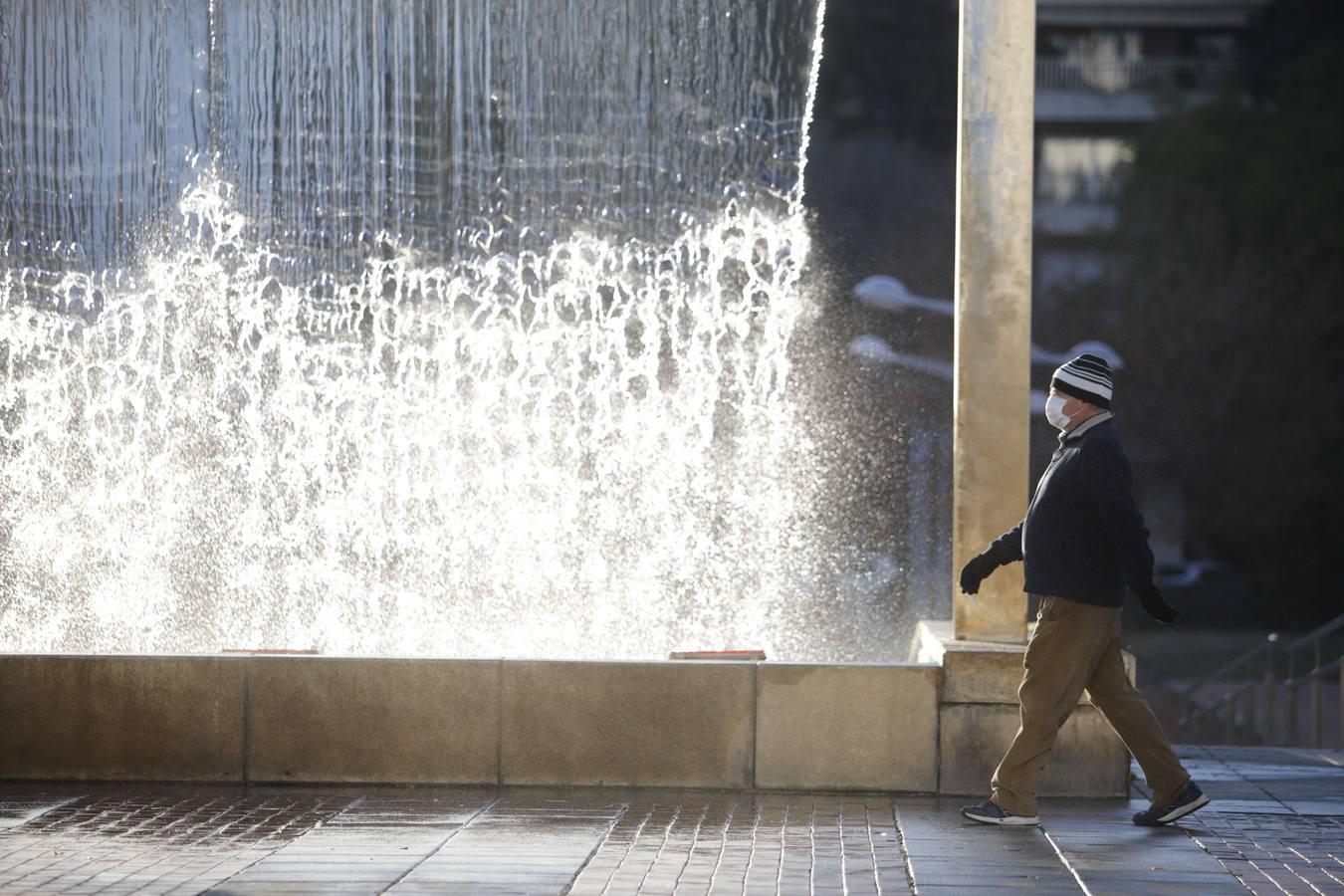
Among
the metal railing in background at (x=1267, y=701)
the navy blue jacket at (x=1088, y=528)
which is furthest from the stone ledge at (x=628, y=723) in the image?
the metal railing in background at (x=1267, y=701)

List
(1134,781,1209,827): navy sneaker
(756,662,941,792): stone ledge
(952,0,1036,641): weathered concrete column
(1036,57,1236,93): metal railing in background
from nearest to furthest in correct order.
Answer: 1. (1134,781,1209,827): navy sneaker
2. (756,662,941,792): stone ledge
3. (952,0,1036,641): weathered concrete column
4. (1036,57,1236,93): metal railing in background

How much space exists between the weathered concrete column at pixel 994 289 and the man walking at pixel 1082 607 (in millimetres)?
976

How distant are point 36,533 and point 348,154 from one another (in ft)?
10.3

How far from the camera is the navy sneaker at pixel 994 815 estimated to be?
20.2 feet

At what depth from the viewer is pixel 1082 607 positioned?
6.14 m

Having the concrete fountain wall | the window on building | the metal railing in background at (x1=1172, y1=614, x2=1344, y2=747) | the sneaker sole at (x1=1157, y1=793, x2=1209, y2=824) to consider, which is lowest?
the metal railing in background at (x1=1172, y1=614, x2=1344, y2=747)

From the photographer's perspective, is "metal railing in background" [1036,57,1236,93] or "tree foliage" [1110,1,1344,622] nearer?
"tree foliage" [1110,1,1344,622]

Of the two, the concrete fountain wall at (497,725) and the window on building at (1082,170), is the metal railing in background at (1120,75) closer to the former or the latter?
the window on building at (1082,170)

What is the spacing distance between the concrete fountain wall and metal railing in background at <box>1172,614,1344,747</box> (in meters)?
5.78

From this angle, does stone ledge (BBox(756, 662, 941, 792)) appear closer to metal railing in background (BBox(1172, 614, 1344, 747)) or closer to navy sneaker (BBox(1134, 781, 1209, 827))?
navy sneaker (BBox(1134, 781, 1209, 827))

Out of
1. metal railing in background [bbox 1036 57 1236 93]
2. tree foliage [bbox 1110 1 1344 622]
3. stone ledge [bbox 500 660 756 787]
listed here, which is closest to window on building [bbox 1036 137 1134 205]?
tree foliage [bbox 1110 1 1344 622]

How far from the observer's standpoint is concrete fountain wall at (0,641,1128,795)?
685 cm

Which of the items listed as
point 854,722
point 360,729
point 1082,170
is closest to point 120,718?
point 360,729

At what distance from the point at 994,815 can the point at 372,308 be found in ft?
24.5
